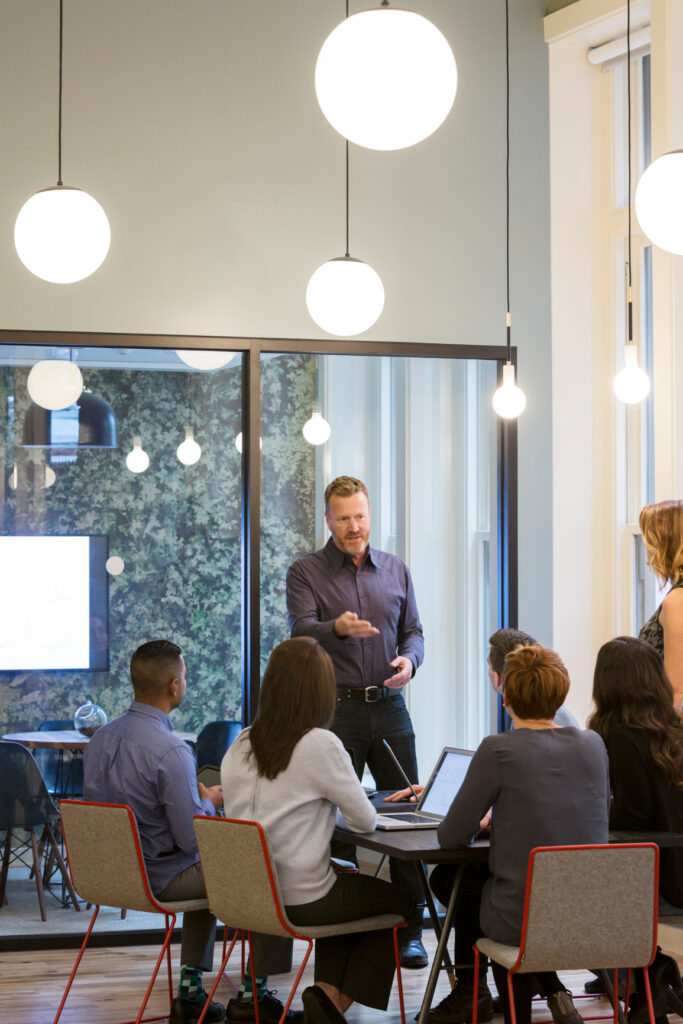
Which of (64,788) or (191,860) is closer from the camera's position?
(191,860)

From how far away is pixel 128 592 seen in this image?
17.3 feet

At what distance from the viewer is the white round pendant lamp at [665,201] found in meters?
3.17

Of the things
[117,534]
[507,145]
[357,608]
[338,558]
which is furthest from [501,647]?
[507,145]

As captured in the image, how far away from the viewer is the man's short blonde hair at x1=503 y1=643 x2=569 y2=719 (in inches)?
131

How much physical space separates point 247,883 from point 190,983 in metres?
0.88

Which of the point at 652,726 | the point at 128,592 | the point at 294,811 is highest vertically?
the point at 128,592

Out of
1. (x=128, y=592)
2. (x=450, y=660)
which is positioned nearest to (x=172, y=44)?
(x=128, y=592)

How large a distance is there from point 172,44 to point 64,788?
3.31 meters

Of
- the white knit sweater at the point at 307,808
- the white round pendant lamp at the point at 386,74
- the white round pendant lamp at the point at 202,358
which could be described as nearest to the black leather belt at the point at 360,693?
the white knit sweater at the point at 307,808

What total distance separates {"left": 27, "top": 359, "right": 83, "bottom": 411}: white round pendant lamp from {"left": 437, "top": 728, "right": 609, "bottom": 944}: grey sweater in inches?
107

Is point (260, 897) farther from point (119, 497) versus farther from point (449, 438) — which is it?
point (449, 438)

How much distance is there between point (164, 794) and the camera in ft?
12.9

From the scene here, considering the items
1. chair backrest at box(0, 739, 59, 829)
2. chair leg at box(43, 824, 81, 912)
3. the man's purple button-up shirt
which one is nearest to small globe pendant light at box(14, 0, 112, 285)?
the man's purple button-up shirt

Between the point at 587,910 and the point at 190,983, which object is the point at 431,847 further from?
the point at 190,983
